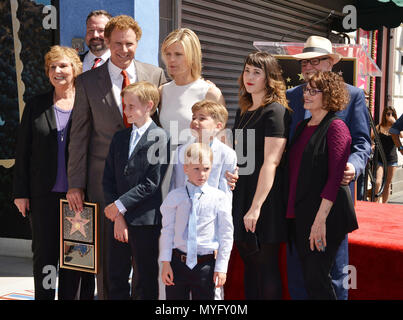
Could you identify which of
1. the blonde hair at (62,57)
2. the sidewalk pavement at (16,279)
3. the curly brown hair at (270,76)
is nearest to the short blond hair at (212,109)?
the curly brown hair at (270,76)

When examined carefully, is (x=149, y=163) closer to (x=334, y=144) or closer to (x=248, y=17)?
(x=334, y=144)

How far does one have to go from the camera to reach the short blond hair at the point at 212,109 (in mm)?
3059

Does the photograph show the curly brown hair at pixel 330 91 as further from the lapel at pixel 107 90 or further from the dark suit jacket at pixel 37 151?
the dark suit jacket at pixel 37 151

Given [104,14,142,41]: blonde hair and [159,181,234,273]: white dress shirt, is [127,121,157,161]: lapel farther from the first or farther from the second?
[104,14,142,41]: blonde hair

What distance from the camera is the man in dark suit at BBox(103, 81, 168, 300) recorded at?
3.14 metres

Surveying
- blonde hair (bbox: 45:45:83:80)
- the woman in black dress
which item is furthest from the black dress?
blonde hair (bbox: 45:45:83:80)

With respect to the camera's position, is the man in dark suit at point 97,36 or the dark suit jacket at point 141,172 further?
the man in dark suit at point 97,36

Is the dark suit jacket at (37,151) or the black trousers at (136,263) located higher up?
the dark suit jacket at (37,151)

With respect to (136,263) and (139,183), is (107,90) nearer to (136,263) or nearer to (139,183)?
(139,183)

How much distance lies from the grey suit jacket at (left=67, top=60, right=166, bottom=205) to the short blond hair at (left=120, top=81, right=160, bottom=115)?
29cm

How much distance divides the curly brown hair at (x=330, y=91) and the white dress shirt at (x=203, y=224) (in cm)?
79

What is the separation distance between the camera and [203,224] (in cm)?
295

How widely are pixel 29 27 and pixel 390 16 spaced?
653cm

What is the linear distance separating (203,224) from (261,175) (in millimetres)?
449
